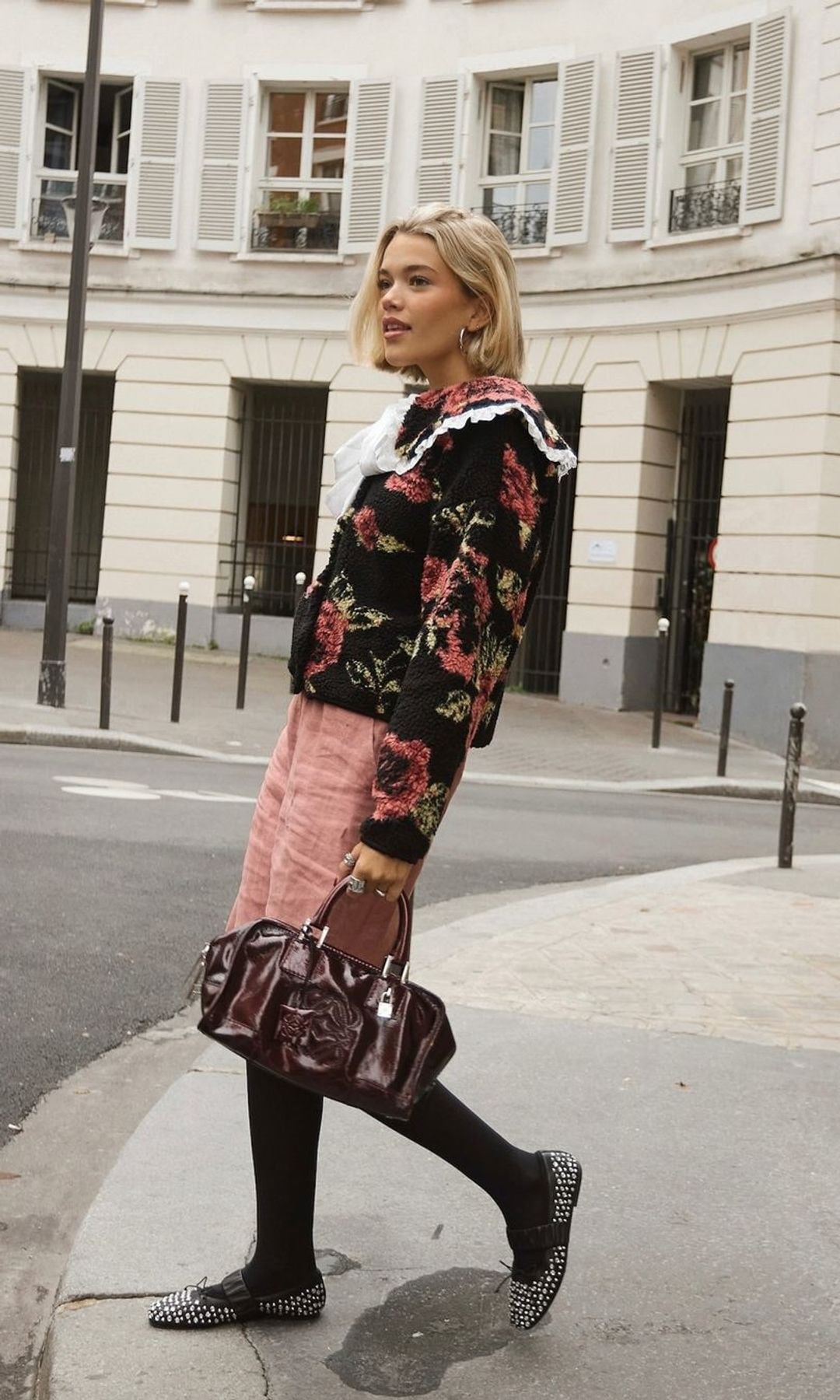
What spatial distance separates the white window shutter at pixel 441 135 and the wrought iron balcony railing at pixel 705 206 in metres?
2.93

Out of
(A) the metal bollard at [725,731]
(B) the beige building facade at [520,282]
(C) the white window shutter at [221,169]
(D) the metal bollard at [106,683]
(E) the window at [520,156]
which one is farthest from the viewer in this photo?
(C) the white window shutter at [221,169]

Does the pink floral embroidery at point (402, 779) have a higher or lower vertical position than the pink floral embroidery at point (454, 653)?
lower

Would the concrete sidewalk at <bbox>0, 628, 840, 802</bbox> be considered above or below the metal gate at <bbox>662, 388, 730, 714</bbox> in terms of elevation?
below

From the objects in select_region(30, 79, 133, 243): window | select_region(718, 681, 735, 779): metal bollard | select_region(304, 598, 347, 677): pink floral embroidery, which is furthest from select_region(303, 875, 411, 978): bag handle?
select_region(30, 79, 133, 243): window

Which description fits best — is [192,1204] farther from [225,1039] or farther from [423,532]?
[423,532]

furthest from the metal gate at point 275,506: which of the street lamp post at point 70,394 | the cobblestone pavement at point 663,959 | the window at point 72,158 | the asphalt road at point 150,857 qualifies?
the cobblestone pavement at point 663,959

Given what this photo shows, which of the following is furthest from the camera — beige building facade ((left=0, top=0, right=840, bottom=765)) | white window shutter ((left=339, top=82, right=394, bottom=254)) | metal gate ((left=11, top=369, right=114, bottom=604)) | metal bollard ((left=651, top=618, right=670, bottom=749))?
metal gate ((left=11, top=369, right=114, bottom=604))

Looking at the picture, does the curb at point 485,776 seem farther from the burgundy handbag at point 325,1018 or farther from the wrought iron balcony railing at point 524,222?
the burgundy handbag at point 325,1018

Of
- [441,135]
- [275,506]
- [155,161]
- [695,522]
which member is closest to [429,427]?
[695,522]

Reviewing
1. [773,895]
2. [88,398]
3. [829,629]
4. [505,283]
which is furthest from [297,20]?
[505,283]

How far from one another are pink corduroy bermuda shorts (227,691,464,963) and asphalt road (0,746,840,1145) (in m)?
1.70

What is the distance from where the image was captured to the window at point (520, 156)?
69.8ft

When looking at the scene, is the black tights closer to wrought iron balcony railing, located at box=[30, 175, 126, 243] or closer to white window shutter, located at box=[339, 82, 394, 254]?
white window shutter, located at box=[339, 82, 394, 254]

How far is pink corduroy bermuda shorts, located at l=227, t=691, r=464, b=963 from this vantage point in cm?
285
